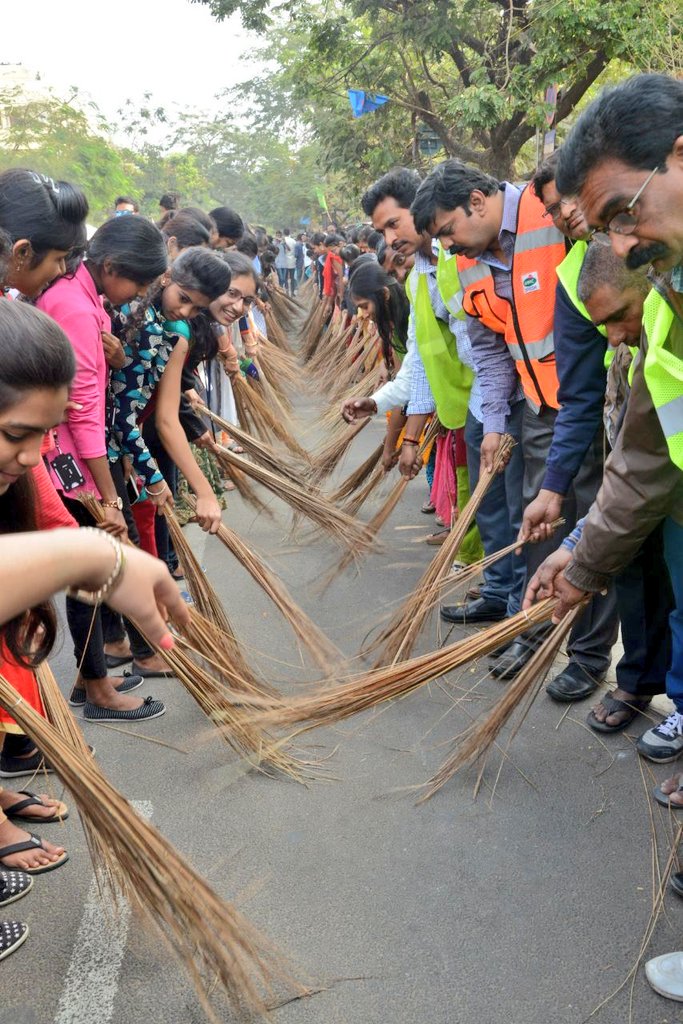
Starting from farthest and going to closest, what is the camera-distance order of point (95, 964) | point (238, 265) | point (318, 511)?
point (238, 265)
point (318, 511)
point (95, 964)

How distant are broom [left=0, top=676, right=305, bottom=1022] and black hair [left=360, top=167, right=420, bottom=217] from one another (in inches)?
102

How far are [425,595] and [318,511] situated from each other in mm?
1275

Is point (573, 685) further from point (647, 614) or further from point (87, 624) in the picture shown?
point (87, 624)

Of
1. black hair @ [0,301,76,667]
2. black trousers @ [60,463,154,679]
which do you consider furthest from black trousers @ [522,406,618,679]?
black hair @ [0,301,76,667]

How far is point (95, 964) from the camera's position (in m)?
1.93

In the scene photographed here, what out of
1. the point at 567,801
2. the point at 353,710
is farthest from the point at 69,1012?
the point at 567,801

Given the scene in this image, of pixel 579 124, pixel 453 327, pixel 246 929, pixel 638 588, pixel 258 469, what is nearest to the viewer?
pixel 579 124

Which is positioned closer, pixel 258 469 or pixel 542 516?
pixel 542 516

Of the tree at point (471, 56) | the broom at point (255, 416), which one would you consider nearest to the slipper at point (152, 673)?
the broom at point (255, 416)

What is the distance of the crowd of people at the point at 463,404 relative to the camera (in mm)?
1608

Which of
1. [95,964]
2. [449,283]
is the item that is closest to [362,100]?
[449,283]

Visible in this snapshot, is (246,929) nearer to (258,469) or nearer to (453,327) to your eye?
(453,327)

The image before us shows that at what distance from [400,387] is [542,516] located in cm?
143

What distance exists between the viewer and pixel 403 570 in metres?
4.31
